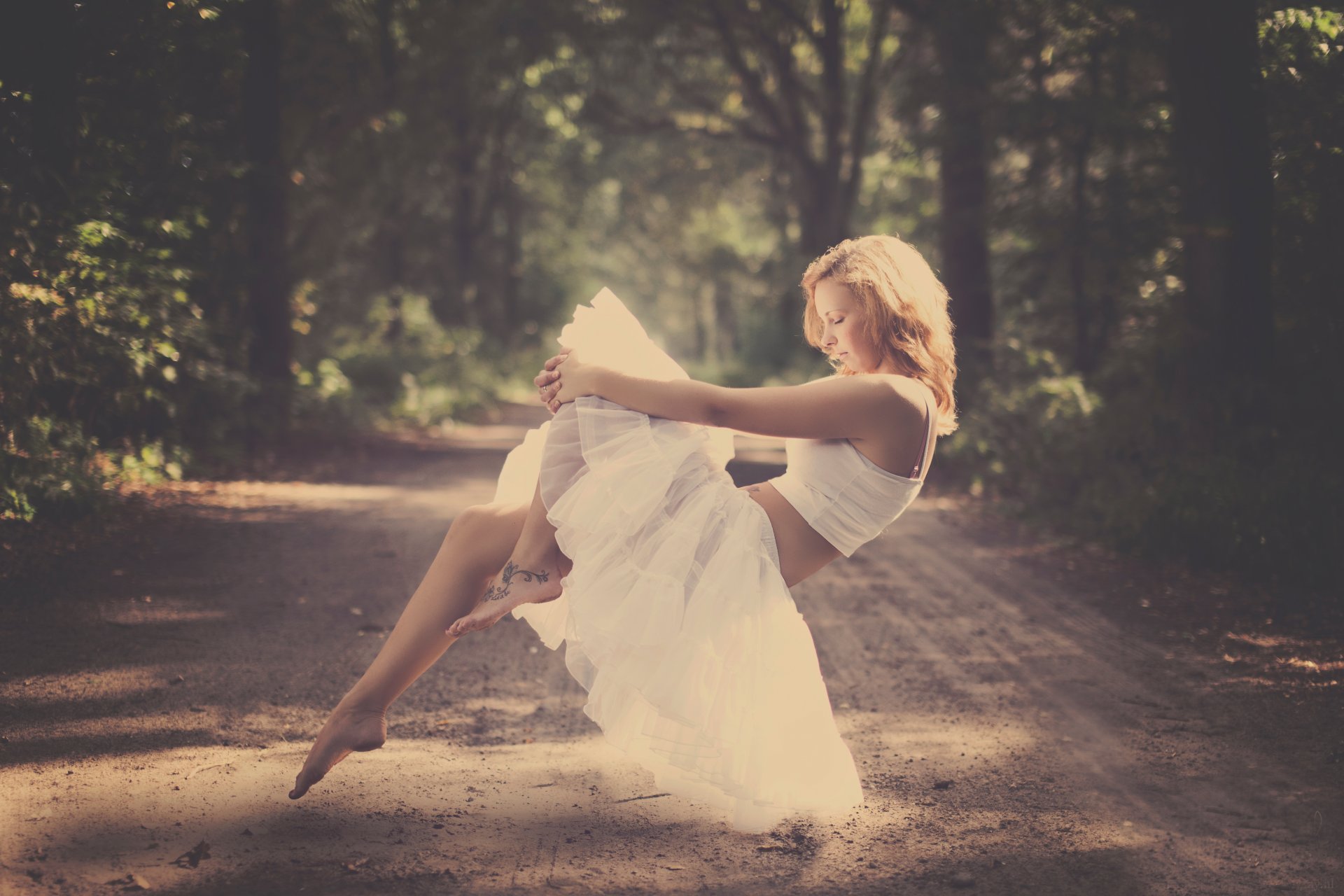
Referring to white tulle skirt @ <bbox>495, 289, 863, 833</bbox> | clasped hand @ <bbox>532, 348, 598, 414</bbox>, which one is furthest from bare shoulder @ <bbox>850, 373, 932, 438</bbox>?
clasped hand @ <bbox>532, 348, 598, 414</bbox>

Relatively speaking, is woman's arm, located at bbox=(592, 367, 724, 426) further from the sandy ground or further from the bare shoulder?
the sandy ground

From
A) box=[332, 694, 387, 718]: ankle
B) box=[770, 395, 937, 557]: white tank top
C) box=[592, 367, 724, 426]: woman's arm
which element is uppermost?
box=[592, 367, 724, 426]: woman's arm

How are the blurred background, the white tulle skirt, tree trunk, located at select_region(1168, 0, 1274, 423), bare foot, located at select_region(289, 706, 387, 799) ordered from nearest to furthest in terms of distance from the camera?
the white tulle skirt
bare foot, located at select_region(289, 706, 387, 799)
the blurred background
tree trunk, located at select_region(1168, 0, 1274, 423)

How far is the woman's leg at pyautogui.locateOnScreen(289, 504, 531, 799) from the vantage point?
3.03m

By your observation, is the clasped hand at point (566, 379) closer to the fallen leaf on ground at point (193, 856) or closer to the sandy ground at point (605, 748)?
the sandy ground at point (605, 748)

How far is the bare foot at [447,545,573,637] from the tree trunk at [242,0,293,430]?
10119 millimetres

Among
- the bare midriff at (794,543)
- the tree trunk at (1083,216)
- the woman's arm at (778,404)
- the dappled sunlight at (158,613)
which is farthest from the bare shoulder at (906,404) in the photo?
the tree trunk at (1083,216)

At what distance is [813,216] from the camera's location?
1941 centimetres

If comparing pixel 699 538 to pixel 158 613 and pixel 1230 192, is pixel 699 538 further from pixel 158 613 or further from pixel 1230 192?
pixel 1230 192

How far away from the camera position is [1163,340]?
27.7 ft

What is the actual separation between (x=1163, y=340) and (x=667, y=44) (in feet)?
43.1

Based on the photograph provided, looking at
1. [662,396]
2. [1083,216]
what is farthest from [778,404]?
[1083,216]

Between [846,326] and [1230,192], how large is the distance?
5859 millimetres

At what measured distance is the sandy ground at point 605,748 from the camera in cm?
267
